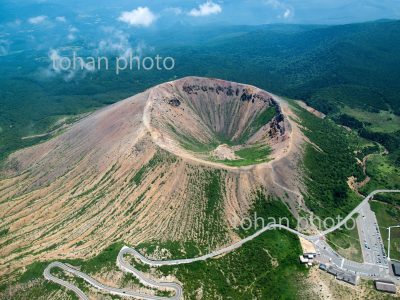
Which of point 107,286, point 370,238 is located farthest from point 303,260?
point 107,286

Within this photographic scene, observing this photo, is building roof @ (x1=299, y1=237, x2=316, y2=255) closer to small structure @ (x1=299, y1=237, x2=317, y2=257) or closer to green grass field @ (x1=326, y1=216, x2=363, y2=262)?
small structure @ (x1=299, y1=237, x2=317, y2=257)

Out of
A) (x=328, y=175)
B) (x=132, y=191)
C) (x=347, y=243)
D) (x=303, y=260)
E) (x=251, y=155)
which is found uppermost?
(x=251, y=155)

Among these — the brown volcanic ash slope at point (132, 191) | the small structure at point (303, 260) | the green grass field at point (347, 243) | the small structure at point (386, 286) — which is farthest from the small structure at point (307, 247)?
the small structure at point (386, 286)

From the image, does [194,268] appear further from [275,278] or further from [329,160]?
[329,160]

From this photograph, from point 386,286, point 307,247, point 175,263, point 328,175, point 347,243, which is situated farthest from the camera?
point 328,175

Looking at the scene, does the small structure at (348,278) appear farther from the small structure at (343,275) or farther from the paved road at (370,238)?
the paved road at (370,238)

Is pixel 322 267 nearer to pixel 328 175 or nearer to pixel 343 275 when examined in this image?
pixel 343 275

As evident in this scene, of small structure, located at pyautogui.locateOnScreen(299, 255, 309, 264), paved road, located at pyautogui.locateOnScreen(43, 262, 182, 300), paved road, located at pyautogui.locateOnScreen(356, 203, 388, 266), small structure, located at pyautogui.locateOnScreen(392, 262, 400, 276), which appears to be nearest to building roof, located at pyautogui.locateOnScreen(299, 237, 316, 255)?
small structure, located at pyautogui.locateOnScreen(299, 255, 309, 264)

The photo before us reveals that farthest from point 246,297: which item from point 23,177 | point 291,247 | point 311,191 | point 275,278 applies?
point 23,177

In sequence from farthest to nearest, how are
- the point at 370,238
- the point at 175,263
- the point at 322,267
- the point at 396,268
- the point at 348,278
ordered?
the point at 370,238
the point at 322,267
the point at 396,268
the point at 175,263
the point at 348,278
